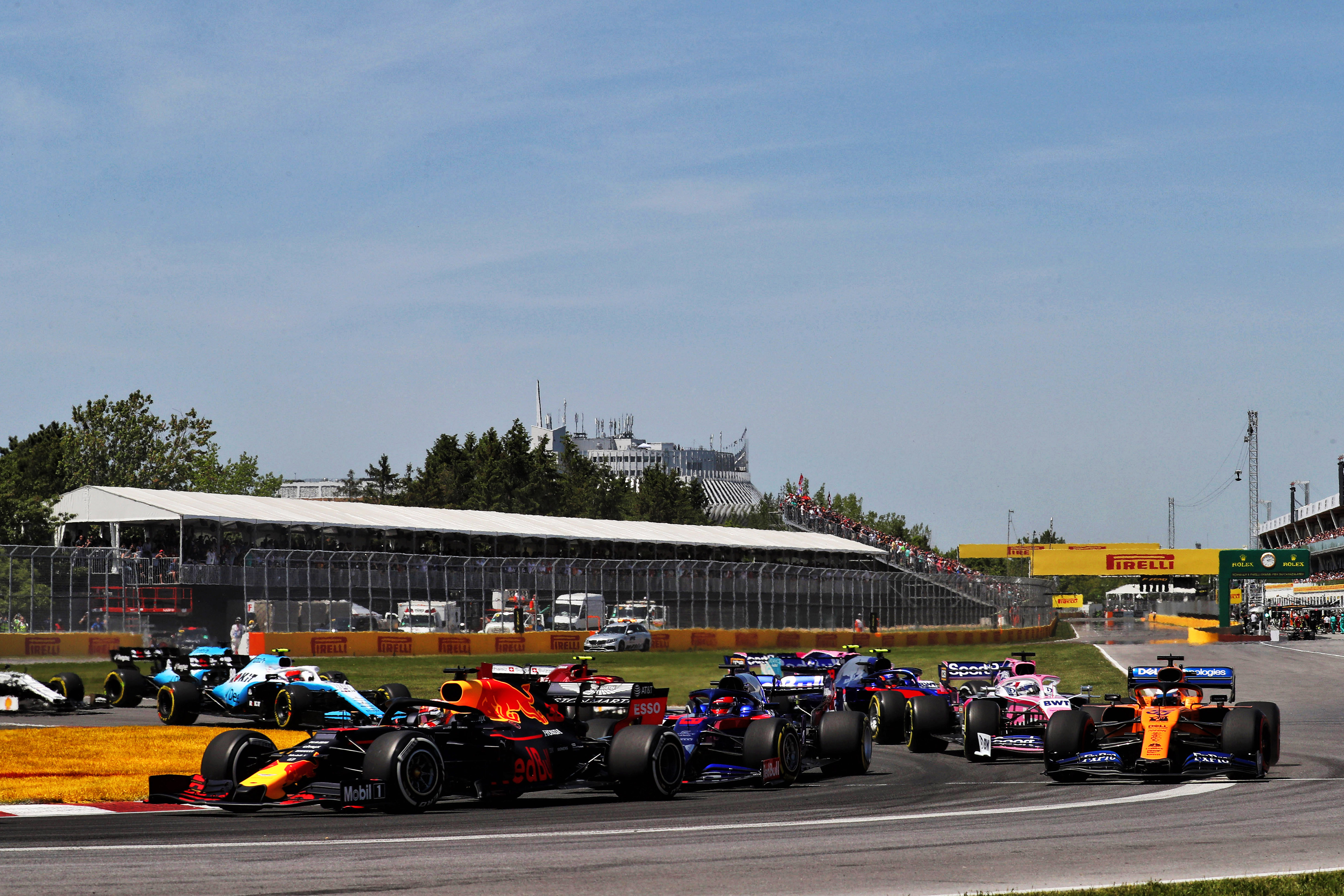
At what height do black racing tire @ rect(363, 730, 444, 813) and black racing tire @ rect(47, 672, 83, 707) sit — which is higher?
black racing tire @ rect(363, 730, 444, 813)

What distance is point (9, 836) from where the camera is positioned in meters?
11.2

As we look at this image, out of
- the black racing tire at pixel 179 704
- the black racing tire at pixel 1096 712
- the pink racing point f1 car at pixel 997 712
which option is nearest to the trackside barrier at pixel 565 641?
the black racing tire at pixel 179 704

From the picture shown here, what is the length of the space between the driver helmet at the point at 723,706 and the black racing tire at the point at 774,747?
1.80 ft

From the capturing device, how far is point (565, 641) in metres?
54.0

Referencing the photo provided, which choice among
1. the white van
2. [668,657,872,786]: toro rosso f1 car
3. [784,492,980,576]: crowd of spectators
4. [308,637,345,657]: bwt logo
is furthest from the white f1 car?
[784,492,980,576]: crowd of spectators

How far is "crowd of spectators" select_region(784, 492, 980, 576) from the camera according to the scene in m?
85.8

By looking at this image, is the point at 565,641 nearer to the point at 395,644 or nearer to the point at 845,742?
the point at 395,644

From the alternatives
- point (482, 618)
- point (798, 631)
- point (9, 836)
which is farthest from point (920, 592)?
point (9, 836)

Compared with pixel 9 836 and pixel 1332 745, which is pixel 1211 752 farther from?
pixel 9 836

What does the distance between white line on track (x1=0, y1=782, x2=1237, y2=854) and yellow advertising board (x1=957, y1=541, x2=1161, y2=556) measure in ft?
291

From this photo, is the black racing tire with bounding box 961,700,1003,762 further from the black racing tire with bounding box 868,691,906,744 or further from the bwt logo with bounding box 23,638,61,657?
the bwt logo with bounding box 23,638,61,657

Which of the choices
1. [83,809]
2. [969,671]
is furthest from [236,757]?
[969,671]

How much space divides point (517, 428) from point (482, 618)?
127 feet

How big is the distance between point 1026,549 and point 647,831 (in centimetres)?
10556
